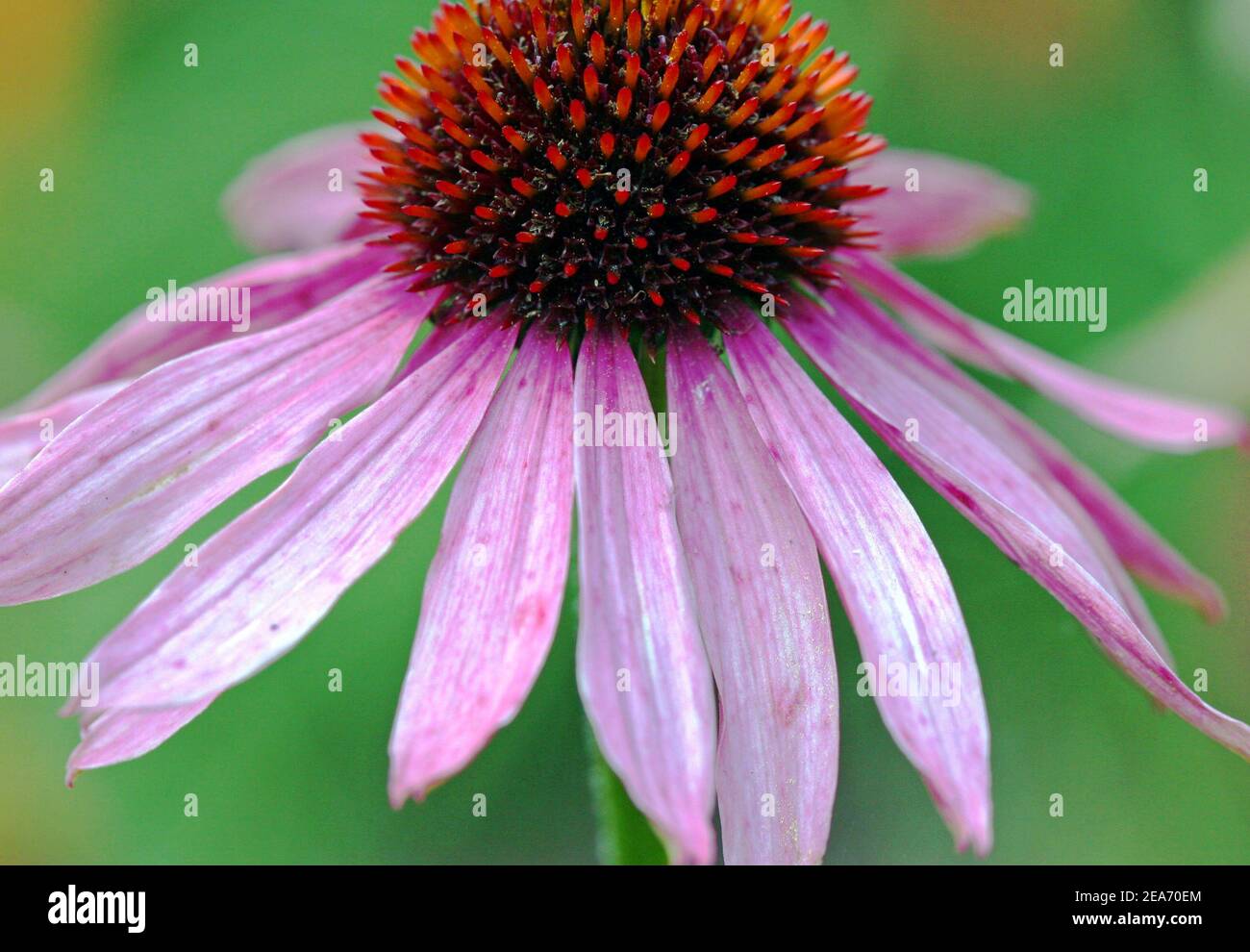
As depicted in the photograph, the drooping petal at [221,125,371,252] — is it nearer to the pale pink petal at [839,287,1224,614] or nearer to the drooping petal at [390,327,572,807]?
the drooping petal at [390,327,572,807]

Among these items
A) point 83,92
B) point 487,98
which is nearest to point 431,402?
point 487,98

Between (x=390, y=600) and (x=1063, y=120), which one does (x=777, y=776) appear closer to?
(x=390, y=600)

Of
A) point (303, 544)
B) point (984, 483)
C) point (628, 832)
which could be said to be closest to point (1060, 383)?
point (984, 483)

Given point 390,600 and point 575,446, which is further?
point 390,600

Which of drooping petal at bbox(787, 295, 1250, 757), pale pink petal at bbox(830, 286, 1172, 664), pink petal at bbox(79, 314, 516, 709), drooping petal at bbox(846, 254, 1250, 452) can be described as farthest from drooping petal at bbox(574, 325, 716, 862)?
drooping petal at bbox(846, 254, 1250, 452)

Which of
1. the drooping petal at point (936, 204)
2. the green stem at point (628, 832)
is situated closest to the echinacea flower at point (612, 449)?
the green stem at point (628, 832)

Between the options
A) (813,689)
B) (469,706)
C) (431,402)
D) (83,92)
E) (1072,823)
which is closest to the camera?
(469,706)

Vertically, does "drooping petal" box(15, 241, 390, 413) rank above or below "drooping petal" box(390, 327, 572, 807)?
above
